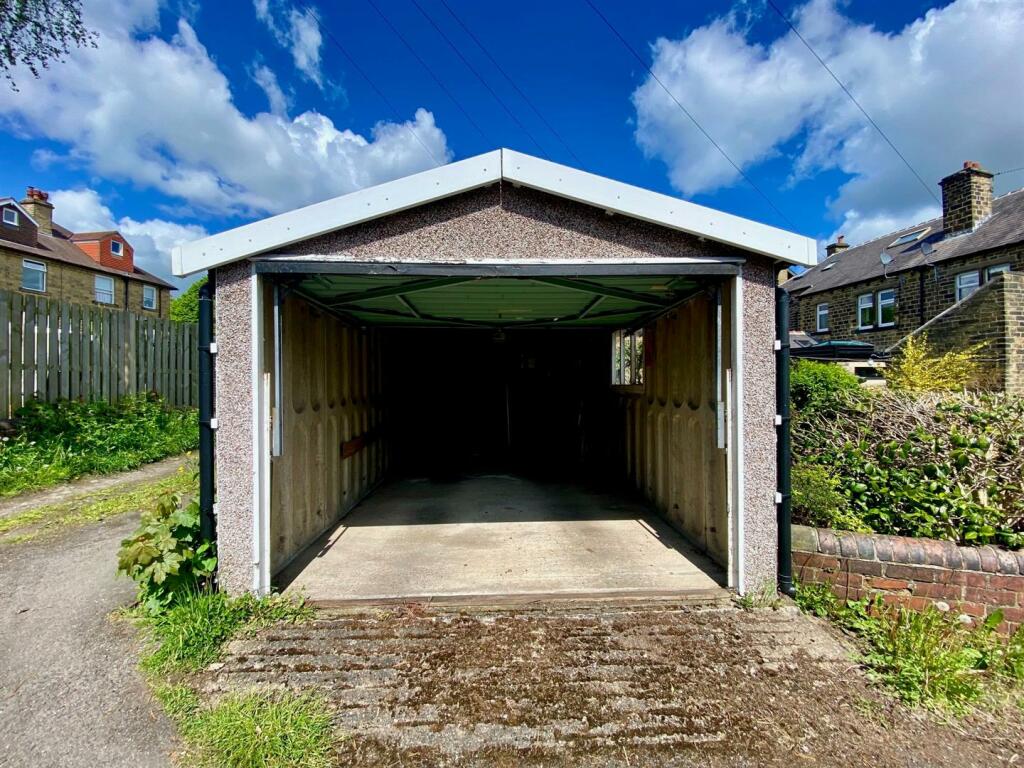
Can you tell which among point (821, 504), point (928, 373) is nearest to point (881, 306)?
point (928, 373)

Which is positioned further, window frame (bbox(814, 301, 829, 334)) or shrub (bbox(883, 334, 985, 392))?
window frame (bbox(814, 301, 829, 334))

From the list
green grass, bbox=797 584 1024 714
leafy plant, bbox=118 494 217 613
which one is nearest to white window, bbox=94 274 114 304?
leafy plant, bbox=118 494 217 613

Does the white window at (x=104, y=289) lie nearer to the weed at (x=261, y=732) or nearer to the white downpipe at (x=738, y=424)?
the weed at (x=261, y=732)

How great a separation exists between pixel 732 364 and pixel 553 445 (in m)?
7.04

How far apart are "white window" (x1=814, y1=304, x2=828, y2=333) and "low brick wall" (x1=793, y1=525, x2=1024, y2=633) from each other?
19511 mm

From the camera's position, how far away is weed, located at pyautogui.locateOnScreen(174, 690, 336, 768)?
2.05 meters

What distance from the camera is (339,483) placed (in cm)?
544

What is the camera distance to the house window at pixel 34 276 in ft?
61.5

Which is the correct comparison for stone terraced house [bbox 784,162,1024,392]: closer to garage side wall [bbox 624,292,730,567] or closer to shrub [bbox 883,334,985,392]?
shrub [bbox 883,334,985,392]

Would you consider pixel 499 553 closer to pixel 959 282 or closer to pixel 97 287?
pixel 959 282

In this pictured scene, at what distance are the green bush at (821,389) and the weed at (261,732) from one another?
4.88 meters

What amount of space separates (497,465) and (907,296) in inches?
622

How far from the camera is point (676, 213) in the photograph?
130 inches

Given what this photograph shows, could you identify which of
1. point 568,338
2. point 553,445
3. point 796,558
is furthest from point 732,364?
point 553,445
